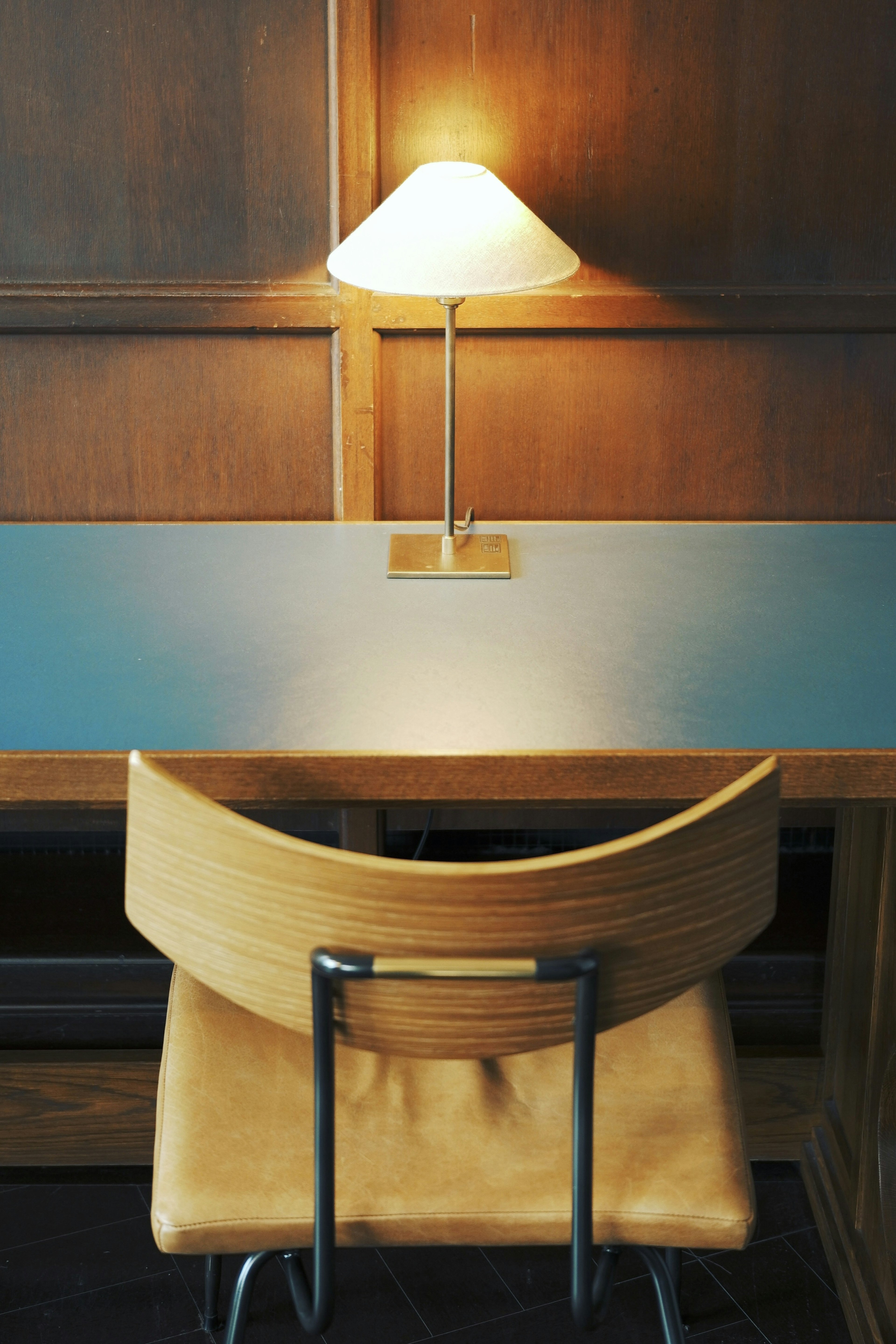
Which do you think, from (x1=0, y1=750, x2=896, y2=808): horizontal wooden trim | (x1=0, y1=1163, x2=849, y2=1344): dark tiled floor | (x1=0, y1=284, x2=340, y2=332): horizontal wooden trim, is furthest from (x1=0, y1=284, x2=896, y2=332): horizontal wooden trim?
(x1=0, y1=1163, x2=849, y2=1344): dark tiled floor

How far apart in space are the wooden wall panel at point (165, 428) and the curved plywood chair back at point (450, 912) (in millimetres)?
1179

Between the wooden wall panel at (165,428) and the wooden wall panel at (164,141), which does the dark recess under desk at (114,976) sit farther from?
the wooden wall panel at (164,141)

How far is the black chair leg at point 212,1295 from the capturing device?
4.78ft

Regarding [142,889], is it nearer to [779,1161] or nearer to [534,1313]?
[534,1313]

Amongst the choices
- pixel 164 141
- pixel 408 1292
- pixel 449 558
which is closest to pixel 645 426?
pixel 449 558

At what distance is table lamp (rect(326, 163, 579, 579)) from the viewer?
1474 mm

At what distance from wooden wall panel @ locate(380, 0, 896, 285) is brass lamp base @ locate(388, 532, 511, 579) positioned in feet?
1.70

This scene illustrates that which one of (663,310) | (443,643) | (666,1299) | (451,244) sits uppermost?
(451,244)

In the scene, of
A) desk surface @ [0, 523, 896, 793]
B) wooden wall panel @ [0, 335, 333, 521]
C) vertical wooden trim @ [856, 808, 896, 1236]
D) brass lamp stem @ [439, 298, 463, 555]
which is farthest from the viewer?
wooden wall panel @ [0, 335, 333, 521]

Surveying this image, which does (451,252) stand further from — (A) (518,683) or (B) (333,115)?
(A) (518,683)

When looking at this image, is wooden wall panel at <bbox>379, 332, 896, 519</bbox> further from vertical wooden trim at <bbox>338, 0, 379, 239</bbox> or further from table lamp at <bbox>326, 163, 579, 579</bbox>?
table lamp at <bbox>326, 163, 579, 579</bbox>

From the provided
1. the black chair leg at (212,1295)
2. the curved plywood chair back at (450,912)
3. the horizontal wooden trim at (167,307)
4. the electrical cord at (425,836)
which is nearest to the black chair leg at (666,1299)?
the curved plywood chair back at (450,912)

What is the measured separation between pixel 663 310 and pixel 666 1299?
1.41 metres

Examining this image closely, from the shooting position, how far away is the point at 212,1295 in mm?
1474
